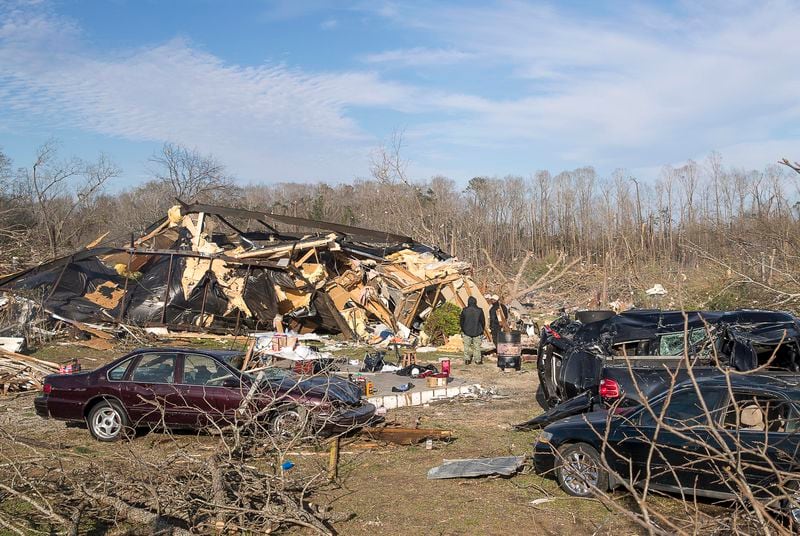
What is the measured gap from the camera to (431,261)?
25.1 metres

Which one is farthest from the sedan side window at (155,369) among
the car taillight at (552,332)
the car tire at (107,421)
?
the car taillight at (552,332)

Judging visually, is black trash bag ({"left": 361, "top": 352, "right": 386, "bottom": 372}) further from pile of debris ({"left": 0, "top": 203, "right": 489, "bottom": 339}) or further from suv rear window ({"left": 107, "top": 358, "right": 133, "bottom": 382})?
suv rear window ({"left": 107, "top": 358, "right": 133, "bottom": 382})

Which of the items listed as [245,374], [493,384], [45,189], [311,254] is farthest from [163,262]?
[45,189]

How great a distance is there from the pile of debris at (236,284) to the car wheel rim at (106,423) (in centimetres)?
1044

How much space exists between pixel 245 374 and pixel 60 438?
2833mm

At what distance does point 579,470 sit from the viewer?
798 cm

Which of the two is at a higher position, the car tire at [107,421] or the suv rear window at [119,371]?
the suv rear window at [119,371]

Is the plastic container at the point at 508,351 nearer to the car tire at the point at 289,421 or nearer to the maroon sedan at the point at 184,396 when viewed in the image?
the maroon sedan at the point at 184,396

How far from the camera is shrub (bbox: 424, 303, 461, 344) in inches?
865

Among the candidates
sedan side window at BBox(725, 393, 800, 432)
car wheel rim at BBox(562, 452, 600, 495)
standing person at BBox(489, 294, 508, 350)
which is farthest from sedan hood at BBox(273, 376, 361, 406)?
standing person at BBox(489, 294, 508, 350)

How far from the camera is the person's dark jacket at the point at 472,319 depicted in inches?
727

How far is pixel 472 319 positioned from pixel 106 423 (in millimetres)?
9839

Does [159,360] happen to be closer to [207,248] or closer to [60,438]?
[60,438]

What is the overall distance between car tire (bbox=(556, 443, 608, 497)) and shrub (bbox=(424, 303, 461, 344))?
13.8m
